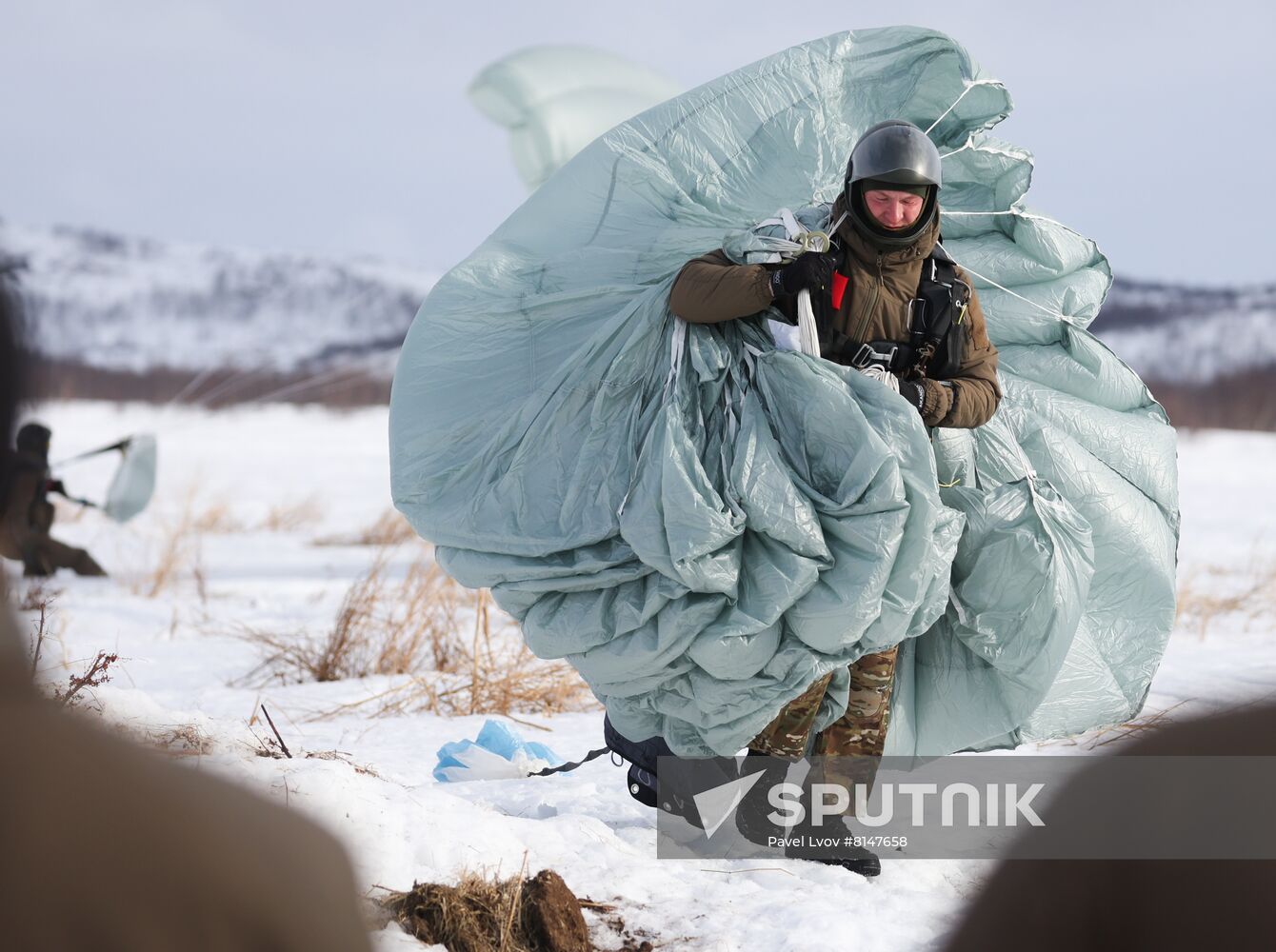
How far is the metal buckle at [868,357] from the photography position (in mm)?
2770

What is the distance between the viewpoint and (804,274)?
8.95ft

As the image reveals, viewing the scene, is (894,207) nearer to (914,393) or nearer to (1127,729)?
(914,393)

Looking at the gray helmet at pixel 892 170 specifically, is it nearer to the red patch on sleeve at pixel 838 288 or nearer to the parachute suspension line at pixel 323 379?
the red patch on sleeve at pixel 838 288

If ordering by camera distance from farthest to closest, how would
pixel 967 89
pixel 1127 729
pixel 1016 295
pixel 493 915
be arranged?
1. pixel 1127 729
2. pixel 1016 295
3. pixel 967 89
4. pixel 493 915

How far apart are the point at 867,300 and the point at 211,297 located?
5825 centimetres

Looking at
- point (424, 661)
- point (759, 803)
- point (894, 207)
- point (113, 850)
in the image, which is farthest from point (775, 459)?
point (424, 661)

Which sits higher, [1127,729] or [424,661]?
[1127,729]

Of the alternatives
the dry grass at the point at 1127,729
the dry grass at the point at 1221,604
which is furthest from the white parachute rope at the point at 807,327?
the dry grass at the point at 1221,604

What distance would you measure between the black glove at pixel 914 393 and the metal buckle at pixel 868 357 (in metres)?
0.09

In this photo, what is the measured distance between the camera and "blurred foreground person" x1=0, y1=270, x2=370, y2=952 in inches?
17.2

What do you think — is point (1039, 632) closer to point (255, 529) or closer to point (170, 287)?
point (255, 529)

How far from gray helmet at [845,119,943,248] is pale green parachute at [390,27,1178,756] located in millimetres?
283

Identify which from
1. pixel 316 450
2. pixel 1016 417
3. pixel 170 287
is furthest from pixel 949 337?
pixel 170 287

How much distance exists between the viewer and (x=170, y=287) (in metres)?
57.0
